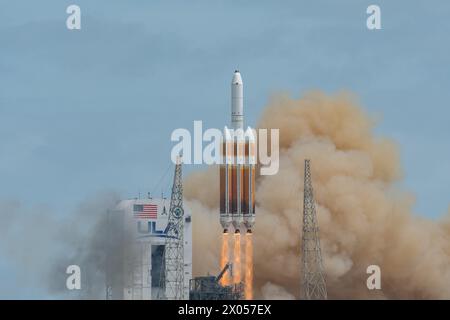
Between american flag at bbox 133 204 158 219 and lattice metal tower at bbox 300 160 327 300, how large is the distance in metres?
9.46

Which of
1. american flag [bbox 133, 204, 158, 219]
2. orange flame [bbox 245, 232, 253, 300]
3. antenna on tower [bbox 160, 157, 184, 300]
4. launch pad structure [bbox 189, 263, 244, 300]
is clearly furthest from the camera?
american flag [bbox 133, 204, 158, 219]

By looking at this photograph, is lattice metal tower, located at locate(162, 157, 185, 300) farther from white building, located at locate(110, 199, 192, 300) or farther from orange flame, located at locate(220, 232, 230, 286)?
orange flame, located at locate(220, 232, 230, 286)

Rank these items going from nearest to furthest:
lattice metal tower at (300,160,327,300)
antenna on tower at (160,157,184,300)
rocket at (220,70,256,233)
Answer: rocket at (220,70,256,233)
lattice metal tower at (300,160,327,300)
antenna on tower at (160,157,184,300)

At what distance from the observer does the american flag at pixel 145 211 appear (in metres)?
192

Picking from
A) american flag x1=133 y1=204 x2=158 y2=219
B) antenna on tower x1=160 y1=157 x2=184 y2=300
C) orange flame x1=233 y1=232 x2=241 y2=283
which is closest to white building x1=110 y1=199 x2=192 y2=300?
american flag x1=133 y1=204 x2=158 y2=219

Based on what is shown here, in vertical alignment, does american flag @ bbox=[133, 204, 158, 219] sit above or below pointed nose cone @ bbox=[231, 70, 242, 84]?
below

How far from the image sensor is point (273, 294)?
19100 cm

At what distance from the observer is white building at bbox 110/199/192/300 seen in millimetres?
189125

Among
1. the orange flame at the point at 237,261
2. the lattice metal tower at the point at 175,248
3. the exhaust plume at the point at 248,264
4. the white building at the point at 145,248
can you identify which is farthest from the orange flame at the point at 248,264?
the white building at the point at 145,248

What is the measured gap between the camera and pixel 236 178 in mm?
184250

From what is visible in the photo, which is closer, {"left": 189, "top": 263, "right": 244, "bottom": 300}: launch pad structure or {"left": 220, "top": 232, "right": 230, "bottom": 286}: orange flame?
{"left": 189, "top": 263, "right": 244, "bottom": 300}: launch pad structure
